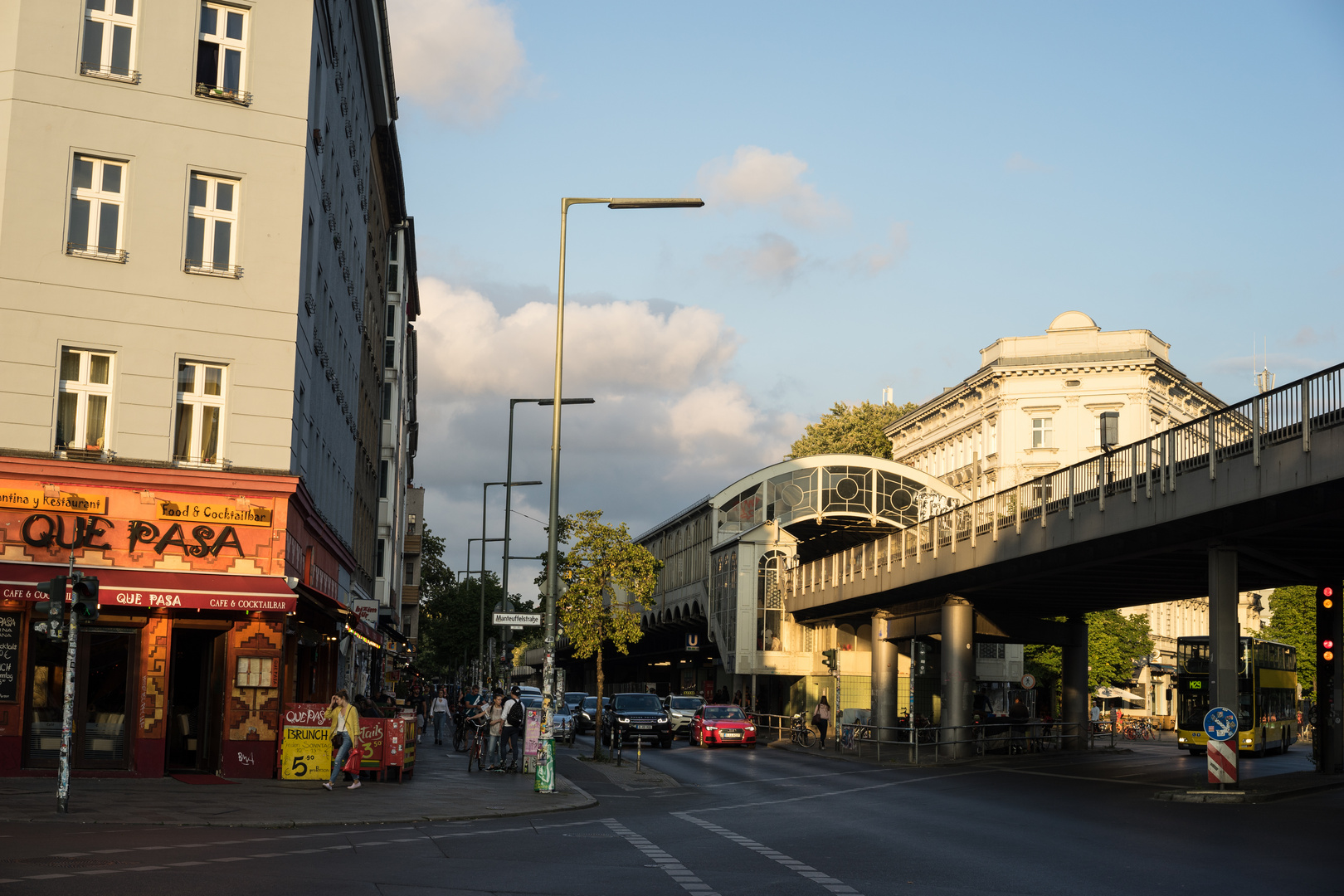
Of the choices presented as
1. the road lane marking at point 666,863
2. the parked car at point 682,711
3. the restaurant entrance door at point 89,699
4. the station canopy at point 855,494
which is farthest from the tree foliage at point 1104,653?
the road lane marking at point 666,863

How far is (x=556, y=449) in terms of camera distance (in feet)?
92.8

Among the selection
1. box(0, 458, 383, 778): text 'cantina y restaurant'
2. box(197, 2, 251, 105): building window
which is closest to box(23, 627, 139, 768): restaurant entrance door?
box(0, 458, 383, 778): text 'cantina y restaurant'

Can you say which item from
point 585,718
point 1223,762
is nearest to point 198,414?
point 1223,762

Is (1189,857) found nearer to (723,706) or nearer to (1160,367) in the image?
(723,706)

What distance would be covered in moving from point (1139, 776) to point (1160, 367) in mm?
51539

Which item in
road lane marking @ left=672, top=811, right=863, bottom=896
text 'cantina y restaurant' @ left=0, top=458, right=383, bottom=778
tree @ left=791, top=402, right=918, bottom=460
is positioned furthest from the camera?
tree @ left=791, top=402, right=918, bottom=460

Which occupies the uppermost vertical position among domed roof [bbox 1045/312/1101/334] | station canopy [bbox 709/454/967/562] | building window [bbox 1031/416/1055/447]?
domed roof [bbox 1045/312/1101/334]

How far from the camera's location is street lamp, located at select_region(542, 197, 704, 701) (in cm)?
2662

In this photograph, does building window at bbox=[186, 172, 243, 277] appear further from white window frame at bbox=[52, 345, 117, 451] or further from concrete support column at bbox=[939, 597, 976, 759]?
concrete support column at bbox=[939, 597, 976, 759]

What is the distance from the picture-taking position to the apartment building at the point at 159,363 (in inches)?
945

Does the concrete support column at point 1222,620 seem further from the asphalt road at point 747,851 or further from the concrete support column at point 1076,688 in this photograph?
the concrete support column at point 1076,688

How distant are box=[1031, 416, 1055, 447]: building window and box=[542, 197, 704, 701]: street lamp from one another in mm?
59276

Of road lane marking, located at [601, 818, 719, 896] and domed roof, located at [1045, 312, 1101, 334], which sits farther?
domed roof, located at [1045, 312, 1101, 334]

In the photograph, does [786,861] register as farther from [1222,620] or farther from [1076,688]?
[1076,688]
